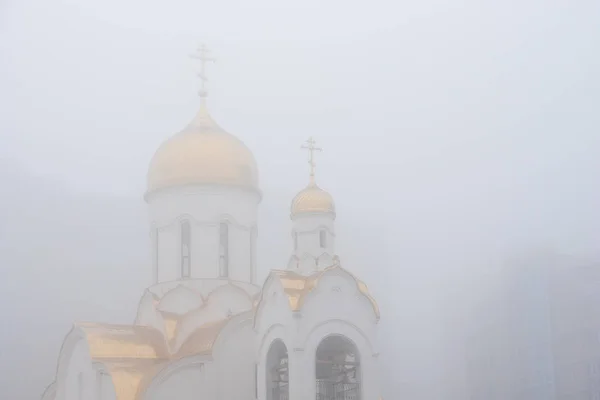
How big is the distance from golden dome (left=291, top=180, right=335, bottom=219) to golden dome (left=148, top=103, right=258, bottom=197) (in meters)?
1.02

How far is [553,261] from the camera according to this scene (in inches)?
670

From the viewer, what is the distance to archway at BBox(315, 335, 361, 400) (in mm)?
11016

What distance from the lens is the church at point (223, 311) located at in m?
10.9

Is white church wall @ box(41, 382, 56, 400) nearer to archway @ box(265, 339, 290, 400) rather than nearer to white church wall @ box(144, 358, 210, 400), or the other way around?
white church wall @ box(144, 358, 210, 400)

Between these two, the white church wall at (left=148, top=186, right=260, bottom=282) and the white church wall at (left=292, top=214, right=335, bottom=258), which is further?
the white church wall at (left=292, top=214, right=335, bottom=258)

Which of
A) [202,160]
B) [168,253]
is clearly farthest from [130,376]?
[202,160]

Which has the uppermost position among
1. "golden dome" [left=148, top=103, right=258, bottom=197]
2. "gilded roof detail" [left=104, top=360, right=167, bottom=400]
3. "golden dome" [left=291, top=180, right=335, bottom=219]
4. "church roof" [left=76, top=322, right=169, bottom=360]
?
"golden dome" [left=148, top=103, right=258, bottom=197]

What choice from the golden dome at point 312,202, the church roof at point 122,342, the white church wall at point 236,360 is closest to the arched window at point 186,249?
the church roof at point 122,342

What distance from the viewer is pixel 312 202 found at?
49.8 feet

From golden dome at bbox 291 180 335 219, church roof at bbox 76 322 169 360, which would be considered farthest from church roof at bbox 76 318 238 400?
golden dome at bbox 291 180 335 219

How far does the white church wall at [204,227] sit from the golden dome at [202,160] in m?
0.19

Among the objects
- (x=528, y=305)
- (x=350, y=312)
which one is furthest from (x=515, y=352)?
(x=350, y=312)

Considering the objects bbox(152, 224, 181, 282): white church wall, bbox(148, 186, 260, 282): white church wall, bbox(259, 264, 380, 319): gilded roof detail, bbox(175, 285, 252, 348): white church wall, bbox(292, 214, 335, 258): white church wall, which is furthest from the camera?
bbox(292, 214, 335, 258): white church wall

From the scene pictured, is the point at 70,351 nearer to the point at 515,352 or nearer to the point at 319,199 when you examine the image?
the point at 319,199
